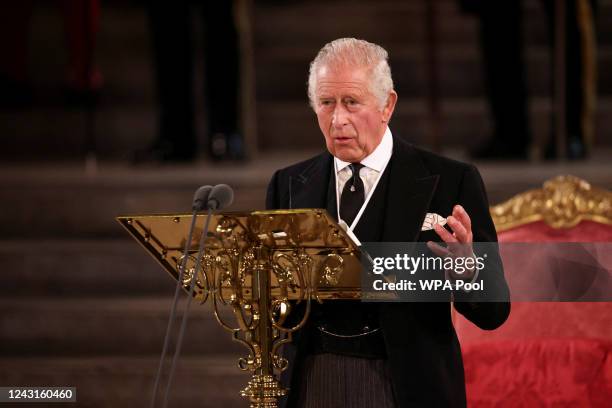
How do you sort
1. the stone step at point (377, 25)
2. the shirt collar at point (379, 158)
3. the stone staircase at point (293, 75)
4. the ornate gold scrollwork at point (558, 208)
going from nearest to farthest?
the shirt collar at point (379, 158), the ornate gold scrollwork at point (558, 208), the stone staircase at point (293, 75), the stone step at point (377, 25)

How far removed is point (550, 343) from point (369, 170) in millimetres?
832

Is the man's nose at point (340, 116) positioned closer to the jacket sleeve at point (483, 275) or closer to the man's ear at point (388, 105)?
the man's ear at point (388, 105)

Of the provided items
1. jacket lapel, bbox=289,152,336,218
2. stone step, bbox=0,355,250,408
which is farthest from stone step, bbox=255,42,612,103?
jacket lapel, bbox=289,152,336,218

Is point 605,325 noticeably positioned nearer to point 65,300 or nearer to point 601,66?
point 65,300

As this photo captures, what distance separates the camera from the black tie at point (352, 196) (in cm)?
227

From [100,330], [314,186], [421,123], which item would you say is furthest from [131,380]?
[421,123]

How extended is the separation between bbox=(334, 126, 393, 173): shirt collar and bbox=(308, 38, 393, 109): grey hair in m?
0.11

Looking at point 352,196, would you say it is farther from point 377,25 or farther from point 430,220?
point 377,25

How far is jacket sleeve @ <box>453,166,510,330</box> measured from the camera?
2.15 m

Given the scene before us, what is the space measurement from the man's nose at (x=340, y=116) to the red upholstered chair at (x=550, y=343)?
90 centimetres

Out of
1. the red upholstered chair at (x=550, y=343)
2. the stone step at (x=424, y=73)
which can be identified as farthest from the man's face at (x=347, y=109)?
the stone step at (x=424, y=73)

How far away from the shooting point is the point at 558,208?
3.03m

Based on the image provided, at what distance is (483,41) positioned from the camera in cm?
572

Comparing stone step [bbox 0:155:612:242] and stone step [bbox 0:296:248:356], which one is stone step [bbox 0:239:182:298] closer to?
stone step [bbox 0:155:612:242]
